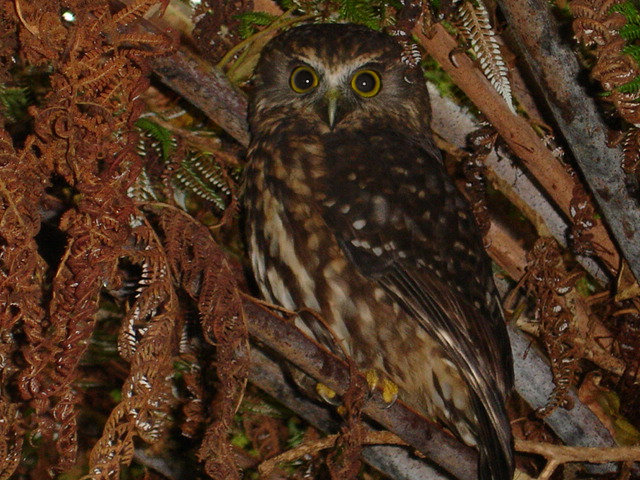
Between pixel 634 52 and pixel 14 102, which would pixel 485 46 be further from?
pixel 14 102

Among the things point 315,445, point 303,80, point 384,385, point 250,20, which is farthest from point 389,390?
point 250,20

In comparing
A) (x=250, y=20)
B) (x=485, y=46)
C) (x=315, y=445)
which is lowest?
(x=315, y=445)

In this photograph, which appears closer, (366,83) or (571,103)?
(571,103)

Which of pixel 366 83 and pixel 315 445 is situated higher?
pixel 366 83

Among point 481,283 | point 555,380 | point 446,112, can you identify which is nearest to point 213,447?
point 481,283

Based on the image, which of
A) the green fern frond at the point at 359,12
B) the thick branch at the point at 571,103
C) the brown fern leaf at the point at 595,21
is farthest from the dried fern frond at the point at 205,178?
the brown fern leaf at the point at 595,21

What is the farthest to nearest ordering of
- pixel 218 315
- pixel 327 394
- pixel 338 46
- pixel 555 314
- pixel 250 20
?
pixel 338 46, pixel 555 314, pixel 250 20, pixel 327 394, pixel 218 315

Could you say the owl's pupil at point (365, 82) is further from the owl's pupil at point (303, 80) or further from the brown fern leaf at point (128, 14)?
the brown fern leaf at point (128, 14)

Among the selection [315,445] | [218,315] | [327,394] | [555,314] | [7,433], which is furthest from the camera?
[555,314]

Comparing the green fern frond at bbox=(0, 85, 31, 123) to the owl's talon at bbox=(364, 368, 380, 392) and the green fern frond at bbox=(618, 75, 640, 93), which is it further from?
the green fern frond at bbox=(618, 75, 640, 93)
